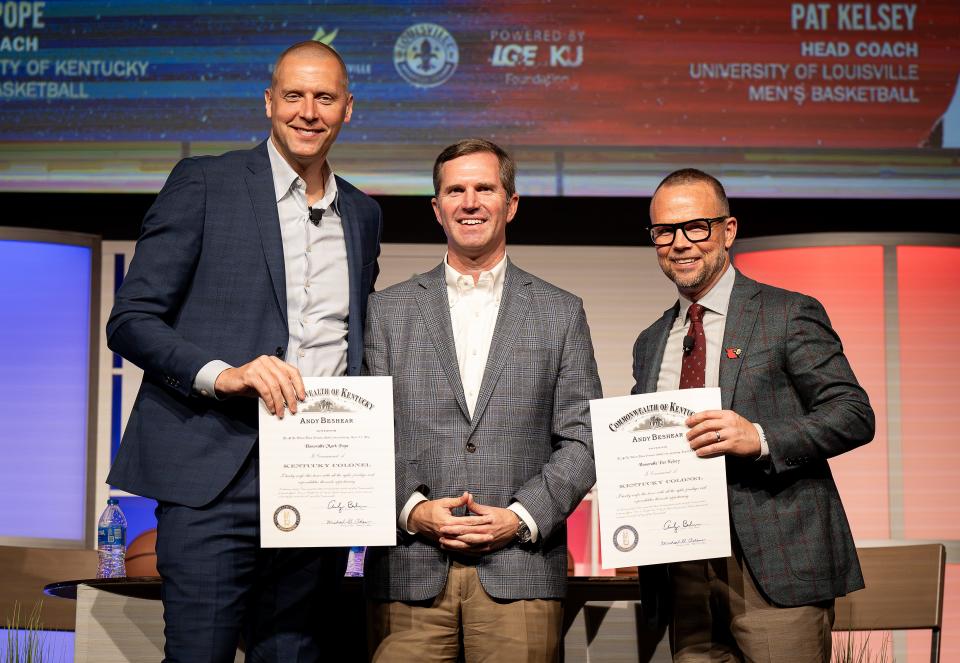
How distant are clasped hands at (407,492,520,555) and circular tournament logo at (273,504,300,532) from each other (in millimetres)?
292

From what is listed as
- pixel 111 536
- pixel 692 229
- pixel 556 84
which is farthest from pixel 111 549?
pixel 556 84

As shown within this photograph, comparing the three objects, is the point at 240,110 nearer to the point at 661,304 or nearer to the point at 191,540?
A: the point at 661,304

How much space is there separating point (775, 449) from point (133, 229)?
473cm

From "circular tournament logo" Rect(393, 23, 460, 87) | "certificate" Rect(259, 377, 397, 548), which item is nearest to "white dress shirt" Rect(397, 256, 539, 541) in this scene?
"certificate" Rect(259, 377, 397, 548)

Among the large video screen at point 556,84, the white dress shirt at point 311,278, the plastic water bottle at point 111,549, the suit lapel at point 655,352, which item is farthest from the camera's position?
the large video screen at point 556,84

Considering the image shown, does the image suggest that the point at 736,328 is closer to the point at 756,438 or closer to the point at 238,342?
the point at 756,438

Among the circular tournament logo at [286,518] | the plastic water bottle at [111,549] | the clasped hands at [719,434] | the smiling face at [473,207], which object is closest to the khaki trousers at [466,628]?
the circular tournament logo at [286,518]

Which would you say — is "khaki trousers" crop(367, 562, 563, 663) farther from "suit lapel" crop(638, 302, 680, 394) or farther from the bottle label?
the bottle label

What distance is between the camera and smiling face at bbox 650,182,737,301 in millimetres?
2742

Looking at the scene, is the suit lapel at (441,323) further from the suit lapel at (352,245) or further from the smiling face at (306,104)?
the smiling face at (306,104)

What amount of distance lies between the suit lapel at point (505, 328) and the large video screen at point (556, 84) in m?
2.91

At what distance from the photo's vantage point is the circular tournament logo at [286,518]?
2.32 m

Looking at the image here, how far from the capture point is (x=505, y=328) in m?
2.62

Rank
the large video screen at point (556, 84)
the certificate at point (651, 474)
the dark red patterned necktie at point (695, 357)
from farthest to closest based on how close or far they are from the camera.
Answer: the large video screen at point (556, 84) < the dark red patterned necktie at point (695, 357) < the certificate at point (651, 474)
